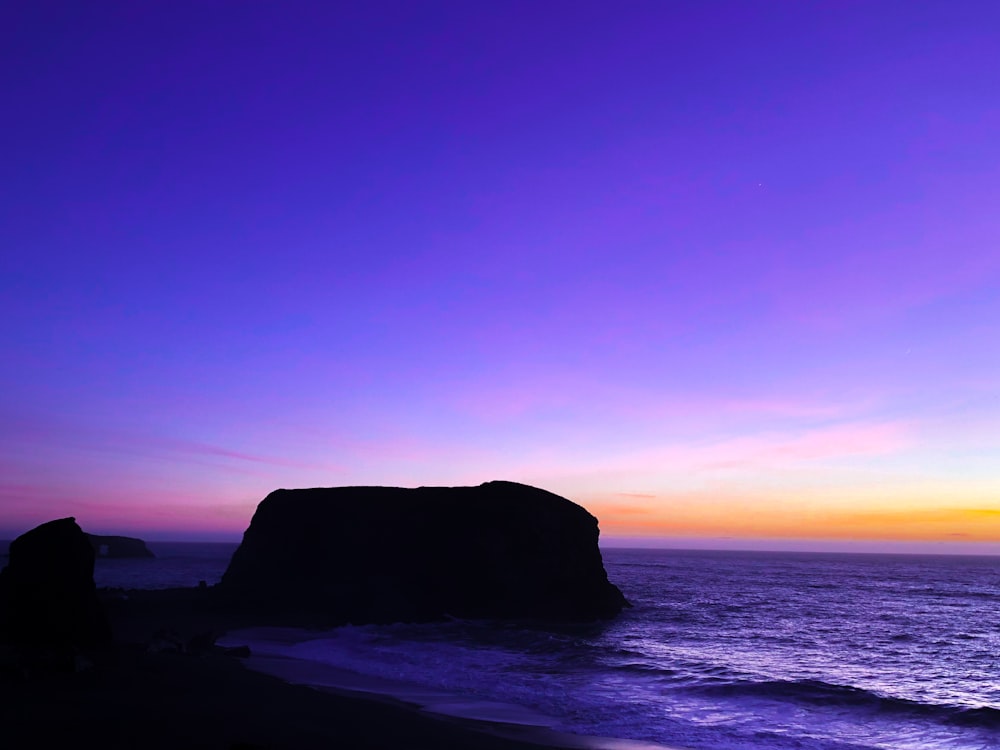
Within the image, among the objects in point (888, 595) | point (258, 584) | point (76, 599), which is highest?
point (76, 599)

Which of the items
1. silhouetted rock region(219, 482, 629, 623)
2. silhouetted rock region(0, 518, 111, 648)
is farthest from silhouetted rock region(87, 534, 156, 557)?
silhouetted rock region(0, 518, 111, 648)

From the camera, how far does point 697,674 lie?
1137 inches

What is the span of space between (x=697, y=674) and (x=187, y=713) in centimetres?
2030

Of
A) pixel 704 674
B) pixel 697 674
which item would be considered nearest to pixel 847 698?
pixel 704 674

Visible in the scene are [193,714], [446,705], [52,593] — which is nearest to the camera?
[193,714]

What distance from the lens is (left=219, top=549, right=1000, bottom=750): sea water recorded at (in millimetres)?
20406

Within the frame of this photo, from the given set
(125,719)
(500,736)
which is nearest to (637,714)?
(500,736)

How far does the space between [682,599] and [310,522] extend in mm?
37710

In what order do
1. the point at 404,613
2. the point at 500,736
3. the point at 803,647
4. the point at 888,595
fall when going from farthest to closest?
the point at 888,595
the point at 404,613
the point at 803,647
the point at 500,736

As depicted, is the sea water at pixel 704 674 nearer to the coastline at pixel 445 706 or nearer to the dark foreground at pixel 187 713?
the coastline at pixel 445 706

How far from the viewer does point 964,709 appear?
75.5 feet

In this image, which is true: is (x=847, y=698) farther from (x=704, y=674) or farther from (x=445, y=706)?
(x=445, y=706)

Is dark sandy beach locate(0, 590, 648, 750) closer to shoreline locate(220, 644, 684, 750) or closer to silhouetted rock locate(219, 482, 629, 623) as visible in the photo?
shoreline locate(220, 644, 684, 750)

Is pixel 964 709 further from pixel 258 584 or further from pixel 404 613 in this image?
pixel 258 584
